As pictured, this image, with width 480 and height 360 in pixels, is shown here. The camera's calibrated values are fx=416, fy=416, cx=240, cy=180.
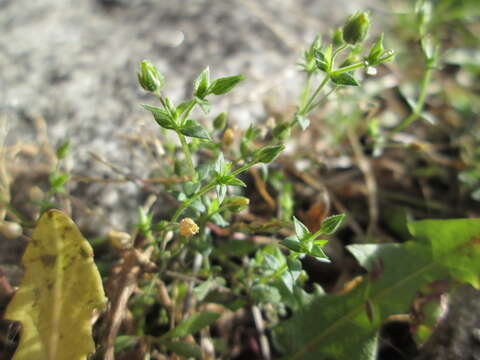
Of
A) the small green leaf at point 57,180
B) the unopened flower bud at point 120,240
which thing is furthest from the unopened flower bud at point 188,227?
the small green leaf at point 57,180

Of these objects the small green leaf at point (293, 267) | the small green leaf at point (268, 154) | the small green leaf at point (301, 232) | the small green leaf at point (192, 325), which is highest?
the small green leaf at point (268, 154)

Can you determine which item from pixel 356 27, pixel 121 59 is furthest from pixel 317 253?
pixel 121 59

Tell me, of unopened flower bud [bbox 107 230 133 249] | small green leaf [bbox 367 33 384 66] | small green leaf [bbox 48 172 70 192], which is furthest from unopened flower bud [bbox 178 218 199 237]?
small green leaf [bbox 367 33 384 66]

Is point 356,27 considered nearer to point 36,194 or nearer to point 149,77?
point 149,77

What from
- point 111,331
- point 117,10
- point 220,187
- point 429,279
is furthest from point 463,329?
point 117,10

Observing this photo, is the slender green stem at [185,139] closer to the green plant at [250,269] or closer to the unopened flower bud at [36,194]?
the green plant at [250,269]

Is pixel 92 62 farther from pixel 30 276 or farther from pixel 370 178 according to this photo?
pixel 370 178
